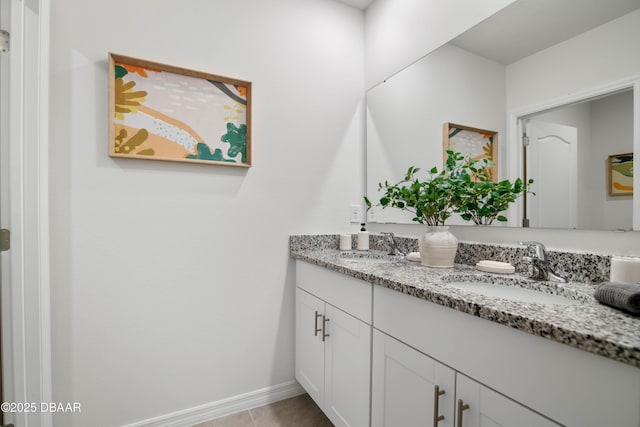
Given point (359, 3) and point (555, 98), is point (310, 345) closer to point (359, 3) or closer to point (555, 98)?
point (555, 98)

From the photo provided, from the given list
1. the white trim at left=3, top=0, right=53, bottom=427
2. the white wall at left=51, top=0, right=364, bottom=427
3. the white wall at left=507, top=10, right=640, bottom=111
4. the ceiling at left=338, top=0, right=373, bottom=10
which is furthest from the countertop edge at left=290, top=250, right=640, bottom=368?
the ceiling at left=338, top=0, right=373, bottom=10

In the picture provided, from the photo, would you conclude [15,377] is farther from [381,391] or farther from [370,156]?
[370,156]

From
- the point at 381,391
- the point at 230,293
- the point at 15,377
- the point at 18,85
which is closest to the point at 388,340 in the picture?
the point at 381,391

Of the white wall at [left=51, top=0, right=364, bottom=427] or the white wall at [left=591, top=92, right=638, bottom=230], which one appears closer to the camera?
the white wall at [left=591, top=92, right=638, bottom=230]

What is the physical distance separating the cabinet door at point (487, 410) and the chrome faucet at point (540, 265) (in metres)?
0.51

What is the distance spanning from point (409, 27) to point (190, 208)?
5.17ft

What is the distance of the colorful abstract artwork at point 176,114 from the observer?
1390 mm

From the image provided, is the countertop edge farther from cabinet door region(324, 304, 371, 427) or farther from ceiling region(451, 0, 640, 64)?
ceiling region(451, 0, 640, 64)

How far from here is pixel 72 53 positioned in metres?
1.33

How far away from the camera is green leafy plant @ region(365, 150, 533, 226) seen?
128 cm

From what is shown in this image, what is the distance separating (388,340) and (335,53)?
5.74 ft

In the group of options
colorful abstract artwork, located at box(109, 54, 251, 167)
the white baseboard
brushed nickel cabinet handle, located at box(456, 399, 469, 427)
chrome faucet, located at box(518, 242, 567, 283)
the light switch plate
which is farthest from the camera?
the light switch plate

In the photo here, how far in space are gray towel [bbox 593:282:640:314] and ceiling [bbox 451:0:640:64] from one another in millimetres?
856

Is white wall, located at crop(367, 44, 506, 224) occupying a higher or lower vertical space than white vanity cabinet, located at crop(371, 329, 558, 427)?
higher
